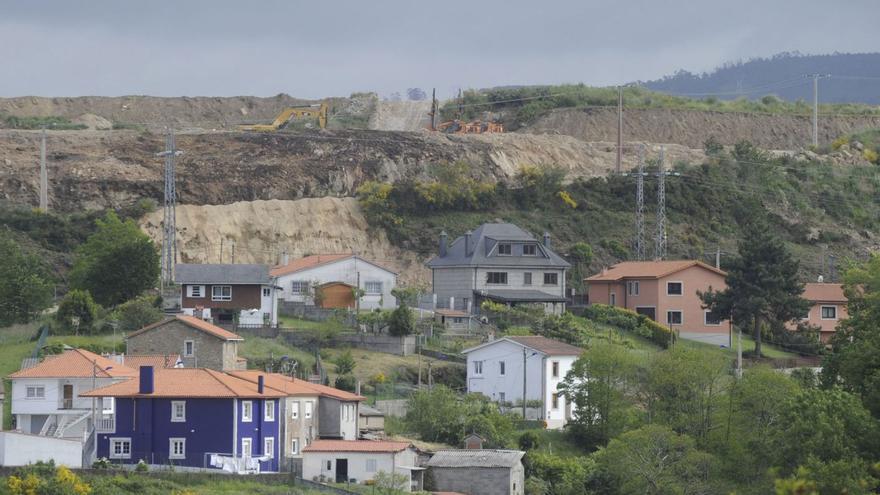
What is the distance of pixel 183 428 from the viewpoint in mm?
60625

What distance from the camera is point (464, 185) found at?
11488 centimetres

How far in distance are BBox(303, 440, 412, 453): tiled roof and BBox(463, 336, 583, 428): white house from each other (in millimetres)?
12237

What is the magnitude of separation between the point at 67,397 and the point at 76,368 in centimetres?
103

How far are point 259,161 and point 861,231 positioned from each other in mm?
36860

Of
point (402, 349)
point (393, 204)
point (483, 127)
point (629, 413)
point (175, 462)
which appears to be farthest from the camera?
point (483, 127)

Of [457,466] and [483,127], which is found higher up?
[483,127]

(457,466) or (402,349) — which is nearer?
(457,466)

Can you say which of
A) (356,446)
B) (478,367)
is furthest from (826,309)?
(356,446)

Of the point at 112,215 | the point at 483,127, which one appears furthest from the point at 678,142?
the point at 112,215

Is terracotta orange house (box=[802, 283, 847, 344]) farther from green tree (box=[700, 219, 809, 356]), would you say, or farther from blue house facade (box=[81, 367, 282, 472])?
blue house facade (box=[81, 367, 282, 472])

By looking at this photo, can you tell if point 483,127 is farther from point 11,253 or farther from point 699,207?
point 11,253

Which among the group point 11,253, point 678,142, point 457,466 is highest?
point 678,142

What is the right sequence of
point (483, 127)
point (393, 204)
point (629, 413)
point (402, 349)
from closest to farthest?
point (629, 413) → point (402, 349) → point (393, 204) → point (483, 127)

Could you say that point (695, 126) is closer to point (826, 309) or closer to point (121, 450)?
point (826, 309)
